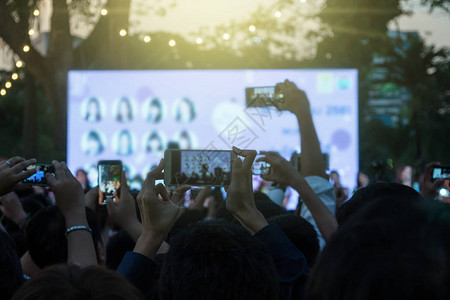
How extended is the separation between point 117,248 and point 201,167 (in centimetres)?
65

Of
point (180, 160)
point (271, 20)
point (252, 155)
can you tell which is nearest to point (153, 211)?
point (252, 155)

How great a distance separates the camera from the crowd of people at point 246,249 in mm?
853

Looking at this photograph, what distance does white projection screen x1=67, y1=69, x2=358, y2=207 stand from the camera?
9.29 metres

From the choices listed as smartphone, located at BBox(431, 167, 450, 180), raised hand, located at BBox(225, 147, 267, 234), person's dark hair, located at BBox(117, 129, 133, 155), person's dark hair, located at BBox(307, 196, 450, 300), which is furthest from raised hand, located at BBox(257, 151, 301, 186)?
person's dark hair, located at BBox(117, 129, 133, 155)

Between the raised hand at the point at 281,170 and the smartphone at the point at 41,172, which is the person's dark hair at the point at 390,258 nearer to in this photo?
the raised hand at the point at 281,170

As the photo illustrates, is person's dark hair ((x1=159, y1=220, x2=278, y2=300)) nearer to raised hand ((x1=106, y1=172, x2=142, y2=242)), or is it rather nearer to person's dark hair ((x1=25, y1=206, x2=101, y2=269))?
raised hand ((x1=106, y1=172, x2=142, y2=242))

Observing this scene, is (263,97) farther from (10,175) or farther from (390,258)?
(390,258)

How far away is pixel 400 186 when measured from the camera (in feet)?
6.94

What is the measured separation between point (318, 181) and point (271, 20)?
52.7ft

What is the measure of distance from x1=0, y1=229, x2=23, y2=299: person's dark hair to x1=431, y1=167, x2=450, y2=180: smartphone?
2.31 metres

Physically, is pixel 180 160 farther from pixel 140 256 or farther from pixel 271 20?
pixel 271 20

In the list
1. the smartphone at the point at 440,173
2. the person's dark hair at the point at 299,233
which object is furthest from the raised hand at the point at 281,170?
the smartphone at the point at 440,173

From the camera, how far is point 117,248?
2.89 meters

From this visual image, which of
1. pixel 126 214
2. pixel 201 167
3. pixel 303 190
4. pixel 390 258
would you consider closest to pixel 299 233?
pixel 303 190
